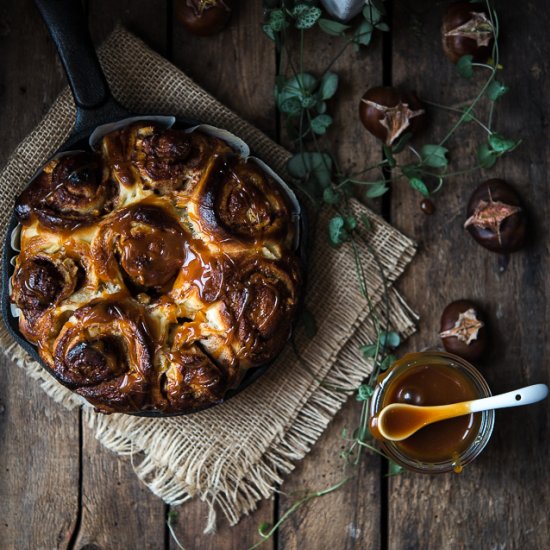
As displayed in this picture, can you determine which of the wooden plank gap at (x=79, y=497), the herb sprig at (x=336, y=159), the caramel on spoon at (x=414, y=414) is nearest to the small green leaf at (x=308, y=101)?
the herb sprig at (x=336, y=159)

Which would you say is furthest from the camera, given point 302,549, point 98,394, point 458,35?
point 302,549

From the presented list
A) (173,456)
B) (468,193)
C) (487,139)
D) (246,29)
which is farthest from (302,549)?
(246,29)

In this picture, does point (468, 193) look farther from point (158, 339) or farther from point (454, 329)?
point (158, 339)

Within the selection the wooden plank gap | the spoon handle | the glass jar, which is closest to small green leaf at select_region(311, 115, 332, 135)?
the glass jar

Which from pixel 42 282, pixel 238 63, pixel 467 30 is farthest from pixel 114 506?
pixel 467 30

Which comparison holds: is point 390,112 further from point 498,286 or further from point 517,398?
point 517,398

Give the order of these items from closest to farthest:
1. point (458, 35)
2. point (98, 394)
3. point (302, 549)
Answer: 1. point (98, 394)
2. point (458, 35)
3. point (302, 549)

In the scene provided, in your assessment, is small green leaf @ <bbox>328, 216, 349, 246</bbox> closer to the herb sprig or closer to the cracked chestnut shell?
the herb sprig
